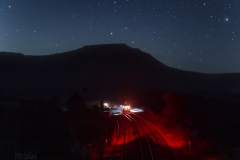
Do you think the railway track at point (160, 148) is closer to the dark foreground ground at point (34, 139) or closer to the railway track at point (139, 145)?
the railway track at point (139, 145)

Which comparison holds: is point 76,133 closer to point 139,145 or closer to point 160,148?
point 139,145

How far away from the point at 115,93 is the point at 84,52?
147 ft

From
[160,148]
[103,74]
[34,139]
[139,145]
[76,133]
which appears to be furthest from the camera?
[103,74]

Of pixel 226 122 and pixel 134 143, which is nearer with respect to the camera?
pixel 134 143

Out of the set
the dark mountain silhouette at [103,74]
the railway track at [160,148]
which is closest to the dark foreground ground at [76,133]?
the railway track at [160,148]

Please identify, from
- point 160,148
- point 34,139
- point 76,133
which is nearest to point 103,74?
point 76,133

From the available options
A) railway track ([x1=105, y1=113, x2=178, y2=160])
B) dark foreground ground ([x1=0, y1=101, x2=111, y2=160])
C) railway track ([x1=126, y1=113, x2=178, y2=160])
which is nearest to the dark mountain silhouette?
railway track ([x1=105, y1=113, x2=178, y2=160])

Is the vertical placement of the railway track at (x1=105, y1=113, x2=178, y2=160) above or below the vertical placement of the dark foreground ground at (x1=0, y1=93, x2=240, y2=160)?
below

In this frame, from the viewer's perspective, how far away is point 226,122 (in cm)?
2831

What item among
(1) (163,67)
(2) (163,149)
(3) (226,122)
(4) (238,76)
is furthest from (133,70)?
(2) (163,149)

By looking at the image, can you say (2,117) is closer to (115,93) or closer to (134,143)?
(134,143)

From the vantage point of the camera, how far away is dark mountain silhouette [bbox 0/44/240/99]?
91.1 meters

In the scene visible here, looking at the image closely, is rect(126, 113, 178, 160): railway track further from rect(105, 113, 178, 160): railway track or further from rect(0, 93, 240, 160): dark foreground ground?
rect(0, 93, 240, 160): dark foreground ground

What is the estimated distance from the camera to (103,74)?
4126 inches
